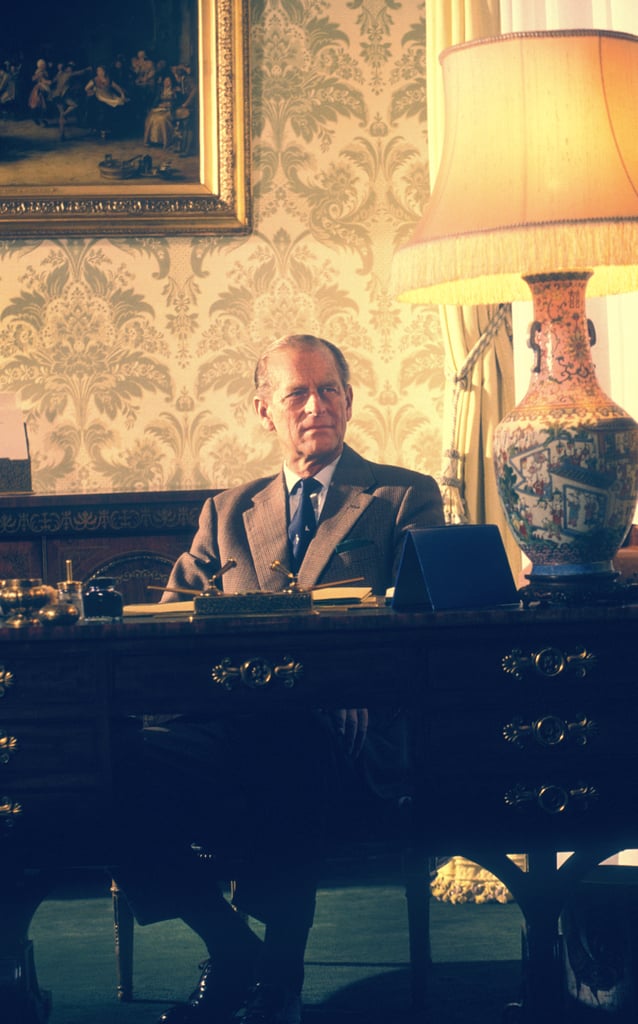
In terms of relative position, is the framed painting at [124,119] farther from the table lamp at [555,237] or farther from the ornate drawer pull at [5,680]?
the ornate drawer pull at [5,680]

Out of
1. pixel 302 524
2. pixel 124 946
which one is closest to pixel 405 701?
pixel 302 524

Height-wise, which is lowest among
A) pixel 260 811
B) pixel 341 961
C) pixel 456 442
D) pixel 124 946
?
pixel 341 961

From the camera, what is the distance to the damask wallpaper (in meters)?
4.27

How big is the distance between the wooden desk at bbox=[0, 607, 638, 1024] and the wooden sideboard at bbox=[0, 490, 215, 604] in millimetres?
1608

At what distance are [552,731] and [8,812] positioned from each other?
3.06ft

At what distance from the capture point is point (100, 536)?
373cm

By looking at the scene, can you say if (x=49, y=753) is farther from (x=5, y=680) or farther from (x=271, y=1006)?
(x=271, y=1006)

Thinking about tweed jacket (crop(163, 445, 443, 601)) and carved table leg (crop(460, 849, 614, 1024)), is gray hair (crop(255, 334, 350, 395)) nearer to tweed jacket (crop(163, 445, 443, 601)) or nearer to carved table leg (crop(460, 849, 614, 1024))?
tweed jacket (crop(163, 445, 443, 601))

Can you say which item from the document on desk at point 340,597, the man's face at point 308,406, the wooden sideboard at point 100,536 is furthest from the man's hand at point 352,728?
the wooden sideboard at point 100,536

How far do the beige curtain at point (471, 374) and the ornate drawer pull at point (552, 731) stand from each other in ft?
5.86

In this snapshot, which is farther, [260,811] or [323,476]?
[323,476]

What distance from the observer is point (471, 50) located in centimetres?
228

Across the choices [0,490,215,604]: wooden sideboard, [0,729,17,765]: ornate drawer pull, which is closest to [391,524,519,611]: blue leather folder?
[0,729,17,765]: ornate drawer pull

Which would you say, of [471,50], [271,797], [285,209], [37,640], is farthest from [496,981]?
[285,209]
